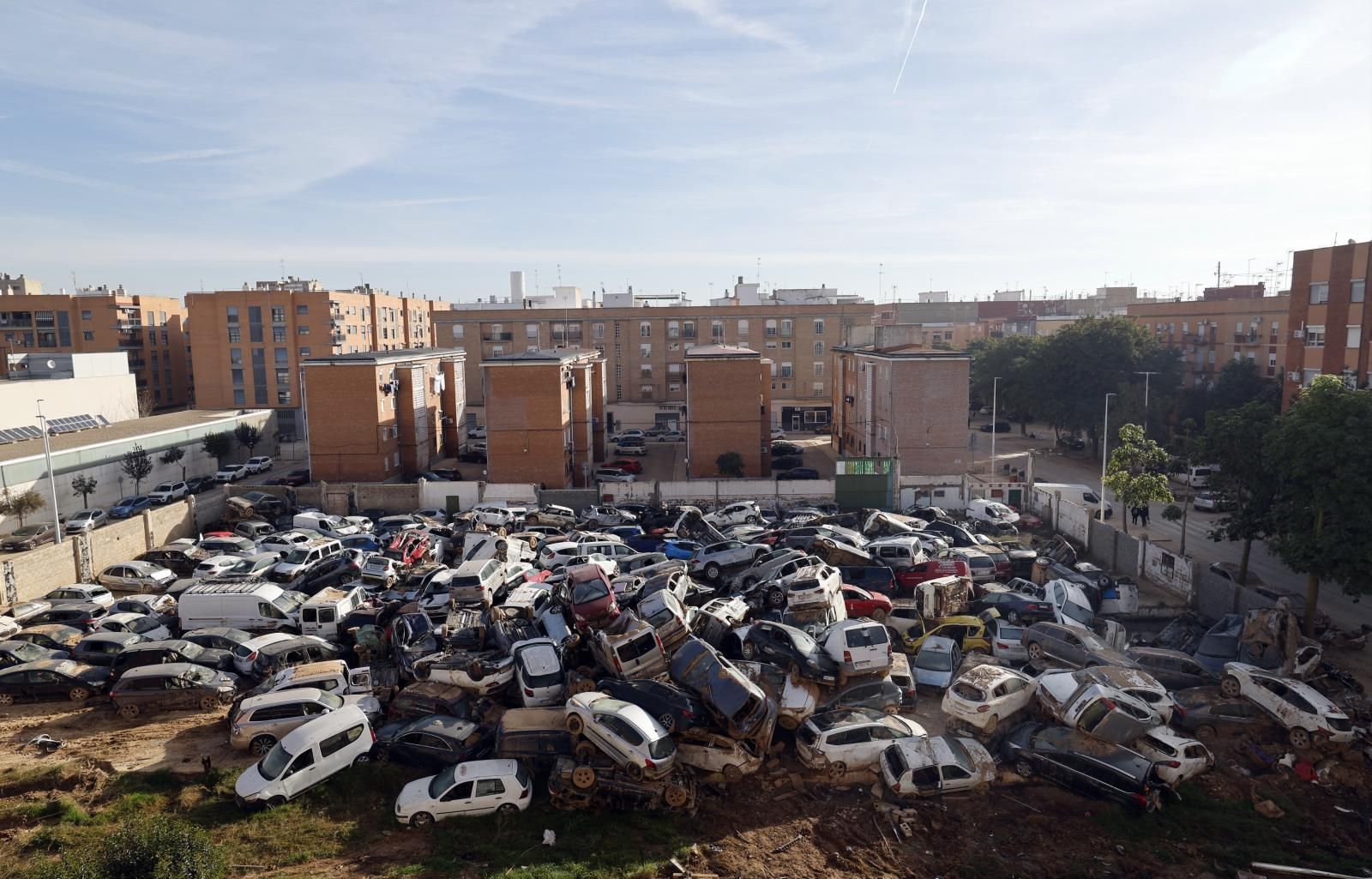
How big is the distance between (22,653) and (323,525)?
11651 mm

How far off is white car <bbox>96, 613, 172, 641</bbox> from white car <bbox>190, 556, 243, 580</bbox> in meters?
3.03

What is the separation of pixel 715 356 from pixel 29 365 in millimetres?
38923

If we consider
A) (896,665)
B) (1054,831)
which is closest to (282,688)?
(896,665)

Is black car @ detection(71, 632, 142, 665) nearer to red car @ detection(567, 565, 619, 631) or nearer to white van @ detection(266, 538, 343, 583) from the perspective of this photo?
white van @ detection(266, 538, 343, 583)

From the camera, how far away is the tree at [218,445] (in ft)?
146

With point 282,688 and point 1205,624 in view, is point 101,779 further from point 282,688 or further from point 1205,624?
point 1205,624

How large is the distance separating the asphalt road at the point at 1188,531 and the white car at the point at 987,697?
1170cm

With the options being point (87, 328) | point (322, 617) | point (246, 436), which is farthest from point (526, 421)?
point (87, 328)

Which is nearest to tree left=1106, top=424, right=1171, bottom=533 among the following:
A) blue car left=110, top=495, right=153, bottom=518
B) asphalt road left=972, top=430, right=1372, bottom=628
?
asphalt road left=972, top=430, right=1372, bottom=628

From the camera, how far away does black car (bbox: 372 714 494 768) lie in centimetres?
1411

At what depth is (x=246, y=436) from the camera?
47312mm

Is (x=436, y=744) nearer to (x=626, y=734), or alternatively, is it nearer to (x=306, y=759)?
(x=306, y=759)

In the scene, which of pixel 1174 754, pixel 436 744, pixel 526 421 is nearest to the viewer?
pixel 1174 754

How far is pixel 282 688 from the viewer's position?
15836 mm
